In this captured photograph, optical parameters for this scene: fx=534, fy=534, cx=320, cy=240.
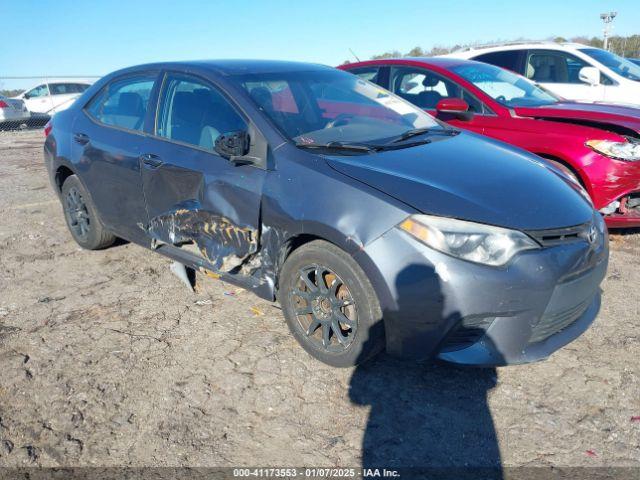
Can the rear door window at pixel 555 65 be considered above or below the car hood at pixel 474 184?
above

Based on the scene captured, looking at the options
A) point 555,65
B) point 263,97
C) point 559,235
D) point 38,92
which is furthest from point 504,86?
point 38,92

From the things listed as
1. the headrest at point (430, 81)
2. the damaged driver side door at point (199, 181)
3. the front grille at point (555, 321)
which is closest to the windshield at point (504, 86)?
the headrest at point (430, 81)

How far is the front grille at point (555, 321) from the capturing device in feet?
8.45

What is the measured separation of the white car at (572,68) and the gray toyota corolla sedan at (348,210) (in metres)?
4.80

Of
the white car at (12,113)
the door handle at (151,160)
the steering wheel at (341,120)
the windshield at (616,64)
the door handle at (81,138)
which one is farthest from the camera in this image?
the white car at (12,113)

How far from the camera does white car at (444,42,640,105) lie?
24.8 ft

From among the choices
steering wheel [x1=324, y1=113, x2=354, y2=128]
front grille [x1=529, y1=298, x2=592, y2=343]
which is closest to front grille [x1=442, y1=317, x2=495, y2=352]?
front grille [x1=529, y1=298, x2=592, y2=343]

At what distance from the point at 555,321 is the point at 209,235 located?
2.06 metres

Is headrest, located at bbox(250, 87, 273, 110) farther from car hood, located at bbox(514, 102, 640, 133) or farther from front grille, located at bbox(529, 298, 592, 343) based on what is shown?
car hood, located at bbox(514, 102, 640, 133)

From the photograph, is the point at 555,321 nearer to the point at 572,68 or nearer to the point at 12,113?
the point at 572,68

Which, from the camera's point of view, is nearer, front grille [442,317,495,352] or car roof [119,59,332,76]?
front grille [442,317,495,352]

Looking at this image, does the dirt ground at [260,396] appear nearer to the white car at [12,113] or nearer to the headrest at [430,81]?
the headrest at [430,81]

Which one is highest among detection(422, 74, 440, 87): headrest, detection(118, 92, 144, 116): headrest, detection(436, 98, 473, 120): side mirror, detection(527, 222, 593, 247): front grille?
detection(422, 74, 440, 87): headrest

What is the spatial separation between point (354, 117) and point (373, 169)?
35.4 inches
